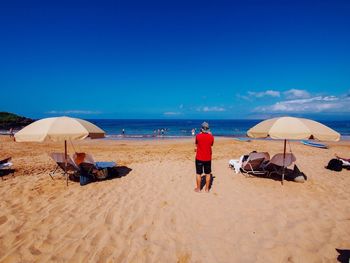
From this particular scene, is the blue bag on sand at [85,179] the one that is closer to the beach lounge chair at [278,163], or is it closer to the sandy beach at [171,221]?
the sandy beach at [171,221]

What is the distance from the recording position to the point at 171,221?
4559 mm

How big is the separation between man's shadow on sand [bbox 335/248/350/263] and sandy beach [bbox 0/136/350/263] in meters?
0.07

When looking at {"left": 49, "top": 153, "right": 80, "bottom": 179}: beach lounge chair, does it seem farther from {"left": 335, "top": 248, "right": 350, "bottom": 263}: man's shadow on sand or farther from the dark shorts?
{"left": 335, "top": 248, "right": 350, "bottom": 263}: man's shadow on sand

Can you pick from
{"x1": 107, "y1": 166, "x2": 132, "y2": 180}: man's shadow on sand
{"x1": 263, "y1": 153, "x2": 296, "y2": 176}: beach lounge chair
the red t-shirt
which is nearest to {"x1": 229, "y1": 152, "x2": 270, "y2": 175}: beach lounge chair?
{"x1": 263, "y1": 153, "x2": 296, "y2": 176}: beach lounge chair

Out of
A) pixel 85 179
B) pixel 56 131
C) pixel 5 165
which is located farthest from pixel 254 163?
pixel 5 165

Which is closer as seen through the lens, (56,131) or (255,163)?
(56,131)

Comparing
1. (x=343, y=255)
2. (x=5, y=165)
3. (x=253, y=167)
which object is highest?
(x=5, y=165)

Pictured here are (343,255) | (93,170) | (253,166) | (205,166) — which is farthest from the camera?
(253,166)

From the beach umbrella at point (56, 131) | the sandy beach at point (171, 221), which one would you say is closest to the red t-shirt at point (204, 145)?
the sandy beach at point (171, 221)

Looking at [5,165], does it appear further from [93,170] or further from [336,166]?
[336,166]

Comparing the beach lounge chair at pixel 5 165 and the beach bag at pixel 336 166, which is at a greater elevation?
the beach lounge chair at pixel 5 165

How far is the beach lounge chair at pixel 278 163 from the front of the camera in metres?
7.38

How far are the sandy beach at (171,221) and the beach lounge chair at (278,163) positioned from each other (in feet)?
1.89

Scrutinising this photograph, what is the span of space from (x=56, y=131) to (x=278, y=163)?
6793 mm
